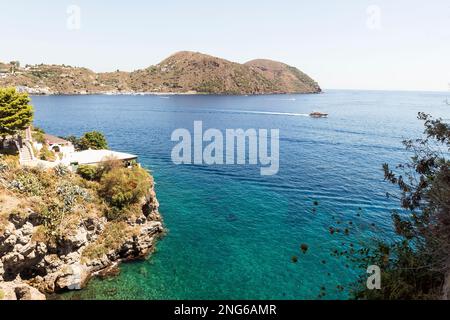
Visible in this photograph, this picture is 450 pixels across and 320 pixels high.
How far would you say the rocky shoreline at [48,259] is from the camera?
25812 mm

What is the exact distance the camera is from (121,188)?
35.1 metres

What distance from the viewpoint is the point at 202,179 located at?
54.5 m

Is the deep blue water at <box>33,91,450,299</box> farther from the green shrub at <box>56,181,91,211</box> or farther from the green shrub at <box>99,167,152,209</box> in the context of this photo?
the green shrub at <box>56,181,91,211</box>

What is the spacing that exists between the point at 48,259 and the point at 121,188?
34.6ft

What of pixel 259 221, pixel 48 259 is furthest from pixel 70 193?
pixel 259 221

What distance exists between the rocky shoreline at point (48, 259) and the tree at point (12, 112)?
1305cm

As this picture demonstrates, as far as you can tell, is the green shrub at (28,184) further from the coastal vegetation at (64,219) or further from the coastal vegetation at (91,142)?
the coastal vegetation at (91,142)

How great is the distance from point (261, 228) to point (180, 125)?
8950 centimetres

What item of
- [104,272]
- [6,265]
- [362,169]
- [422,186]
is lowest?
[104,272]

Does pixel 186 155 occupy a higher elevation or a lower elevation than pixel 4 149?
lower

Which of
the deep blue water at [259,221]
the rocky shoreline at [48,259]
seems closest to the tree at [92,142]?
the deep blue water at [259,221]

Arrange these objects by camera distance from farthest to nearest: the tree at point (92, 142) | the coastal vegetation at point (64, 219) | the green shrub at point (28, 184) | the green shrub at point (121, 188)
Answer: the tree at point (92, 142) → the green shrub at point (121, 188) → the green shrub at point (28, 184) → the coastal vegetation at point (64, 219)
